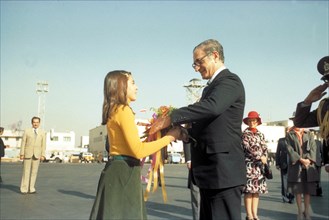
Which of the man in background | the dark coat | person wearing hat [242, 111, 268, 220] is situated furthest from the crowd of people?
the man in background

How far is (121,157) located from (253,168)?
13.4 ft

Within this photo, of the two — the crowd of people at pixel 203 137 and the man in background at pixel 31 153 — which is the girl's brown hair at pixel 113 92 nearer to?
the crowd of people at pixel 203 137

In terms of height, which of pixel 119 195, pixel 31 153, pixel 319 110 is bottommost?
pixel 119 195

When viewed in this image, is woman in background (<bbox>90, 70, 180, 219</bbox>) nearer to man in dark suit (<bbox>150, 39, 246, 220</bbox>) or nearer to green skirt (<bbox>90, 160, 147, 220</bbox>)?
green skirt (<bbox>90, 160, 147, 220</bbox>)

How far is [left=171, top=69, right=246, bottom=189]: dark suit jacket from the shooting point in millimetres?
2949

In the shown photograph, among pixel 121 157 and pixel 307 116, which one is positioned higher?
pixel 307 116

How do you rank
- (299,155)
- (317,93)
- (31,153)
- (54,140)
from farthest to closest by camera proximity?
1. (54,140)
2. (31,153)
3. (299,155)
4. (317,93)

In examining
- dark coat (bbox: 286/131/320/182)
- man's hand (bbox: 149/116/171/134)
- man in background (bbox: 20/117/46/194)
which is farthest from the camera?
man in background (bbox: 20/117/46/194)

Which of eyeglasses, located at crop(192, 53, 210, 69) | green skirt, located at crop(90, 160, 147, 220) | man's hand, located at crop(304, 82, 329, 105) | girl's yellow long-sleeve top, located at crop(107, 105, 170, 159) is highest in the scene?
eyeglasses, located at crop(192, 53, 210, 69)

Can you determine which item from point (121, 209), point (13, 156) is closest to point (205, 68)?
point (121, 209)

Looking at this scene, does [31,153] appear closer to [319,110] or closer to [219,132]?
[219,132]

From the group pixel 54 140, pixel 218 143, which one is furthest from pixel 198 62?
pixel 54 140

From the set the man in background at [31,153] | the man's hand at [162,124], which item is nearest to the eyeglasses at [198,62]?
the man's hand at [162,124]

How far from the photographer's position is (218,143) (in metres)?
3.01
